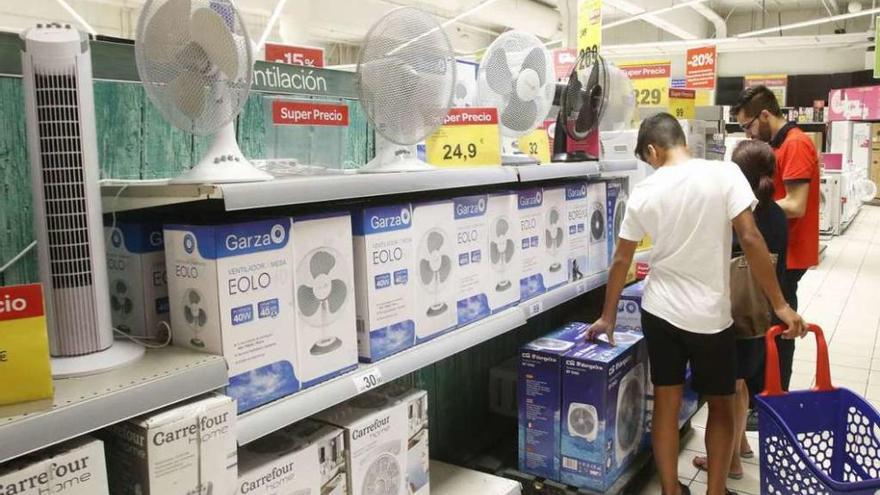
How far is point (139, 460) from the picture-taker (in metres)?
1.23

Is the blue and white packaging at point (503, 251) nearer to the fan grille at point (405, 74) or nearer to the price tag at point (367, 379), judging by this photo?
the fan grille at point (405, 74)

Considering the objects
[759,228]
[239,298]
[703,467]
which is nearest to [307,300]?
[239,298]

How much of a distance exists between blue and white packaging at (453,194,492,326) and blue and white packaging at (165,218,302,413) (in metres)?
0.70

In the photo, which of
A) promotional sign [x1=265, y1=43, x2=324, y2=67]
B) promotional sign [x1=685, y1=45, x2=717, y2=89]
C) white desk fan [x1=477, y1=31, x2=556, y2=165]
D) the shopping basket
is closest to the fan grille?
promotional sign [x1=265, y1=43, x2=324, y2=67]

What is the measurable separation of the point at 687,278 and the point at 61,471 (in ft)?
7.22

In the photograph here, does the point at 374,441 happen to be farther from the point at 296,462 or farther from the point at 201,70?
the point at 201,70

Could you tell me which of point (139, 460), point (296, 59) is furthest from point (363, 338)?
point (296, 59)

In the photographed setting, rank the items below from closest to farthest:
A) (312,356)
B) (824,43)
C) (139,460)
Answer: (139,460)
(312,356)
(824,43)

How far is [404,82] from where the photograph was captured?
1977mm

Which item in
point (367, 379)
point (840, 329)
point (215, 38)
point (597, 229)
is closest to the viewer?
point (215, 38)

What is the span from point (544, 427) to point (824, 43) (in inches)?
664

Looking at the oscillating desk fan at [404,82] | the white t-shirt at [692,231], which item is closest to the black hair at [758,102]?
the white t-shirt at [692,231]

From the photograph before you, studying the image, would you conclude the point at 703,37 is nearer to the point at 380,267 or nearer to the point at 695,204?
the point at 695,204

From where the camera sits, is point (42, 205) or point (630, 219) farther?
point (630, 219)
